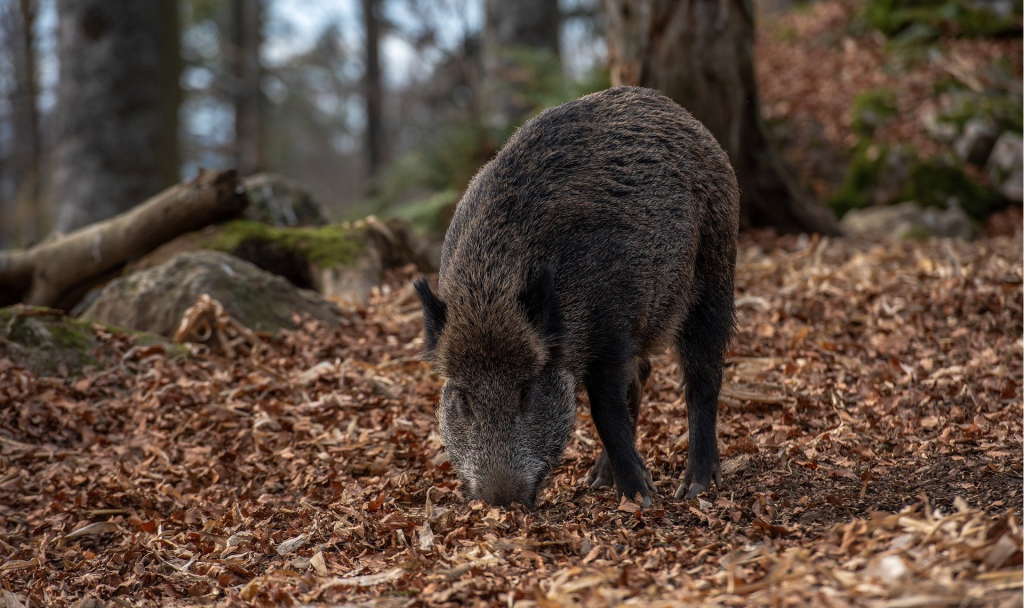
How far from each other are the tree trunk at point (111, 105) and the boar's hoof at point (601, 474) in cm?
832

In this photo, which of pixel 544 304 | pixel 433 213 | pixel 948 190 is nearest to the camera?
pixel 544 304

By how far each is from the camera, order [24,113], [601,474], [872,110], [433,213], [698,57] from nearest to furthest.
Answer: [601,474]
[698,57]
[433,213]
[872,110]
[24,113]

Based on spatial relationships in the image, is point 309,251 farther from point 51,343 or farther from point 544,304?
point 544,304


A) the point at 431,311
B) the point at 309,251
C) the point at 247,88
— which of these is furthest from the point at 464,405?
the point at 247,88

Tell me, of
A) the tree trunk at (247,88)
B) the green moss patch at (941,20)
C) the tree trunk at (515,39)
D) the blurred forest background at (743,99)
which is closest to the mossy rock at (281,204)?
the blurred forest background at (743,99)

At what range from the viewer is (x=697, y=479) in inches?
189

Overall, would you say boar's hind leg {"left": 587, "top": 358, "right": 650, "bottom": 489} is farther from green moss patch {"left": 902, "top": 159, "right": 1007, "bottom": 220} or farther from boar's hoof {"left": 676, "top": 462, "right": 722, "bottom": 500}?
green moss patch {"left": 902, "top": 159, "right": 1007, "bottom": 220}

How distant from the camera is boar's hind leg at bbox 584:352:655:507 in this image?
4.46 metres

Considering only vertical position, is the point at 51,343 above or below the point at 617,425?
below

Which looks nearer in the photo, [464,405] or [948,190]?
[464,405]

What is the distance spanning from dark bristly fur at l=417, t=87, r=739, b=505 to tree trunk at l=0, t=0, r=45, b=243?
12.2 m

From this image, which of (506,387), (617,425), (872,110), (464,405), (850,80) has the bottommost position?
(617,425)

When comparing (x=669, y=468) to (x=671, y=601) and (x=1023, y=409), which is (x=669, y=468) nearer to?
(x=1023, y=409)

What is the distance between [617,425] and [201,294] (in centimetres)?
431
